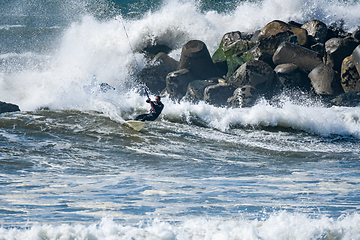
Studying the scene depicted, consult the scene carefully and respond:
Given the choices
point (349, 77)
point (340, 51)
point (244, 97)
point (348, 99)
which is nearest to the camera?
point (348, 99)

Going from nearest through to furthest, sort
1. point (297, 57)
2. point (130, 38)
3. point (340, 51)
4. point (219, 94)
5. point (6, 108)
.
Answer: point (6, 108) → point (340, 51) → point (297, 57) → point (219, 94) → point (130, 38)

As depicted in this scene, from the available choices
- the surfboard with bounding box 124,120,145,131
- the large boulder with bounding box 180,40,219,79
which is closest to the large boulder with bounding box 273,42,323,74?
the large boulder with bounding box 180,40,219,79

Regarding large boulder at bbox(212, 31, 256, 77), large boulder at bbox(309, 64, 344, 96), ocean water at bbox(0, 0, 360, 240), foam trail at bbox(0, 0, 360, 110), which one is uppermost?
foam trail at bbox(0, 0, 360, 110)

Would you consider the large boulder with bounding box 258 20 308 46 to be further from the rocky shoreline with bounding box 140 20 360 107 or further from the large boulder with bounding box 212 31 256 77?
the large boulder with bounding box 212 31 256 77

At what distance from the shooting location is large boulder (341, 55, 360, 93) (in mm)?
10523

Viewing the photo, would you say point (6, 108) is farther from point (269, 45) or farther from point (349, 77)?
point (349, 77)

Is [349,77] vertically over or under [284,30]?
under

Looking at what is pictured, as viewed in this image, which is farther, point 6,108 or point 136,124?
point 6,108

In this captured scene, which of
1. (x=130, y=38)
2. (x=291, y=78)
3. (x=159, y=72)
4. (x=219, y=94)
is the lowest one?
(x=219, y=94)

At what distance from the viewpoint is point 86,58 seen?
1652 cm

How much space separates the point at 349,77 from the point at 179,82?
5.61 meters

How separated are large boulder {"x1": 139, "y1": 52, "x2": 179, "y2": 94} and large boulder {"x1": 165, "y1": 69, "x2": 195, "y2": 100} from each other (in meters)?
1.14

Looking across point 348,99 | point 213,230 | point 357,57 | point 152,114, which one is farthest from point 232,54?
point 213,230

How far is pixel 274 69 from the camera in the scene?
1134 centimetres
